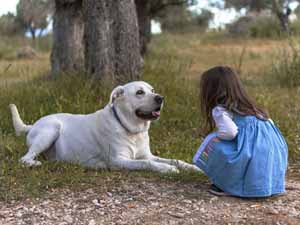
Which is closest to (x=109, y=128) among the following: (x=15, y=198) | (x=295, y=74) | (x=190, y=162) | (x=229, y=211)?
(x=190, y=162)

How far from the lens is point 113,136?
5.52m

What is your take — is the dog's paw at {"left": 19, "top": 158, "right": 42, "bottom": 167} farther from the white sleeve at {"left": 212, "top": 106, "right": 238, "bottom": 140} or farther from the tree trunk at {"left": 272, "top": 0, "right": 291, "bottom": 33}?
the tree trunk at {"left": 272, "top": 0, "right": 291, "bottom": 33}

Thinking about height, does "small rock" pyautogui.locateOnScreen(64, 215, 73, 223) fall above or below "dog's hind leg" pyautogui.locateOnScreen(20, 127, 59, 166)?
below

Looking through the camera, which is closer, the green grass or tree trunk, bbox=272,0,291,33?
the green grass

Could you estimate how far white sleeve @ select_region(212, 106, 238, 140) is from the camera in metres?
4.57

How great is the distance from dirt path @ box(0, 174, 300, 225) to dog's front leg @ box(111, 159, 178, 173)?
0.32m

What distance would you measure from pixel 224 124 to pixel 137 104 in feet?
3.63

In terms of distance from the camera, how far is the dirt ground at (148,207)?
4250 mm

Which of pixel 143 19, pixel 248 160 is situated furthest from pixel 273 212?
pixel 143 19

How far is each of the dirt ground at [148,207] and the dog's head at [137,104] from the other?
72 centimetres

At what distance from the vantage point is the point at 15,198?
4621mm

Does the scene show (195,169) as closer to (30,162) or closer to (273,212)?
(273,212)

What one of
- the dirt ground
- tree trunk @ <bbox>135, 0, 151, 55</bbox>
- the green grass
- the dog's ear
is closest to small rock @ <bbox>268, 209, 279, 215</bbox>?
the dirt ground

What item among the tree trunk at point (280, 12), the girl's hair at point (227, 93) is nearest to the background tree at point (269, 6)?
the tree trunk at point (280, 12)
